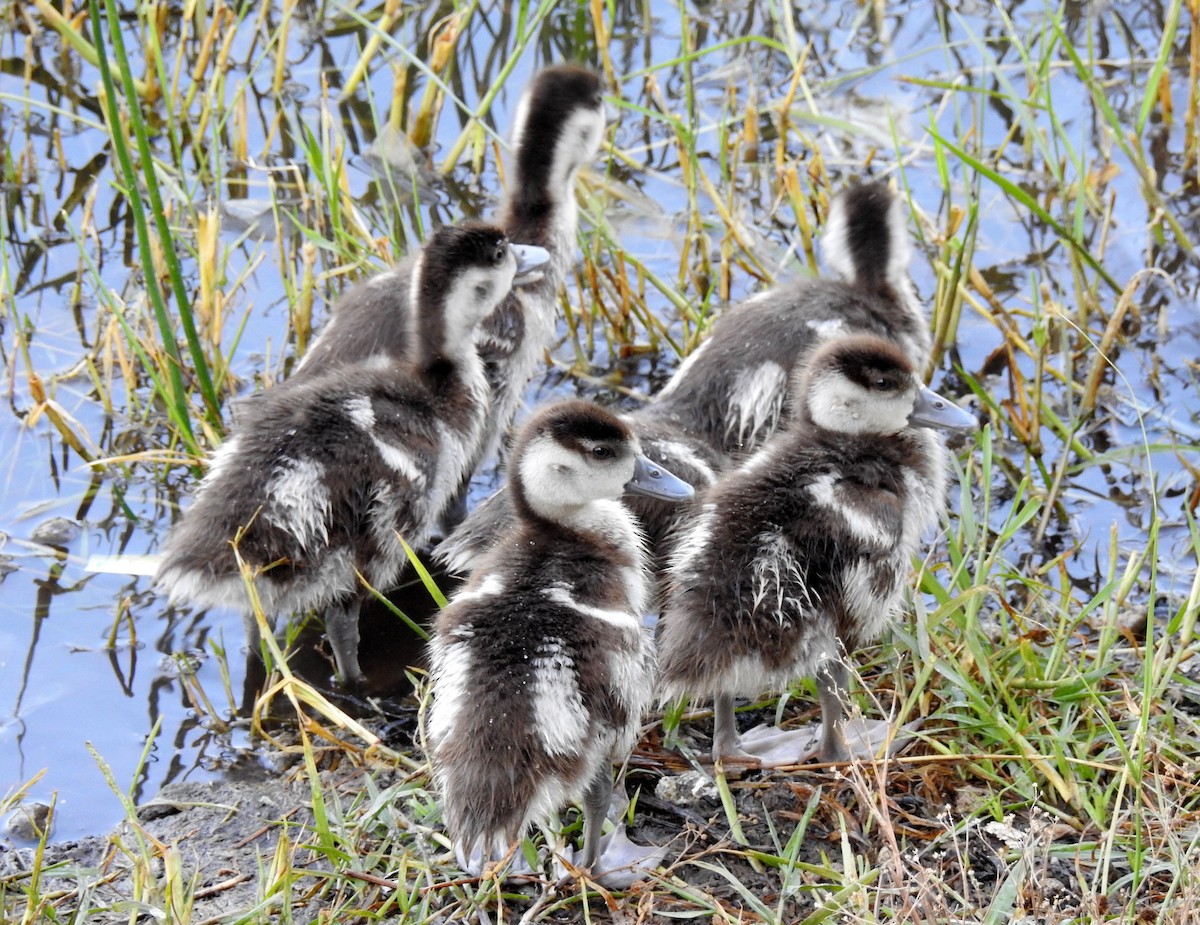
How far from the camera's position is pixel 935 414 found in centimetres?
397

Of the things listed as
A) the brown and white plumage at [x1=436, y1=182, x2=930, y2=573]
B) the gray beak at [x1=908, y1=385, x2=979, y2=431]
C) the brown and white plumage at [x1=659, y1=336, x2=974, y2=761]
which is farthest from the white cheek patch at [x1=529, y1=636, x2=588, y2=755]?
the gray beak at [x1=908, y1=385, x2=979, y2=431]

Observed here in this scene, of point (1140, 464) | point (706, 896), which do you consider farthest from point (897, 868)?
point (1140, 464)

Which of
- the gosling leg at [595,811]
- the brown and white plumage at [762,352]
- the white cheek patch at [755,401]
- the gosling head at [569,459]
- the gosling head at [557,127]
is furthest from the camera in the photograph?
the gosling head at [557,127]

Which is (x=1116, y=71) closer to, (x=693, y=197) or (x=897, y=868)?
(x=693, y=197)

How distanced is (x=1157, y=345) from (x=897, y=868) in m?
3.14

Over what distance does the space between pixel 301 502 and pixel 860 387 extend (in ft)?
4.55

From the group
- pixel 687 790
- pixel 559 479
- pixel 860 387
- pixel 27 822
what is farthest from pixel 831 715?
pixel 27 822

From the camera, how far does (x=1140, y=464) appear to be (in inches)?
190

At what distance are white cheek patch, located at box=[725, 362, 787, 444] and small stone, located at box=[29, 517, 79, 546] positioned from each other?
1.98 metres

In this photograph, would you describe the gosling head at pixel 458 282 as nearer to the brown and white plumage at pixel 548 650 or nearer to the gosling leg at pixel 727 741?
the brown and white plumage at pixel 548 650

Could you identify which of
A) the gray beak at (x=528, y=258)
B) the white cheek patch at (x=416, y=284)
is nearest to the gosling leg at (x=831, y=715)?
the white cheek patch at (x=416, y=284)

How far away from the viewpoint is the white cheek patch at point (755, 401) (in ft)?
14.6

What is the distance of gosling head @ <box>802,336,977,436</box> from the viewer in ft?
12.1

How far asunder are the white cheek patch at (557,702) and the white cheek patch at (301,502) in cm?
98
